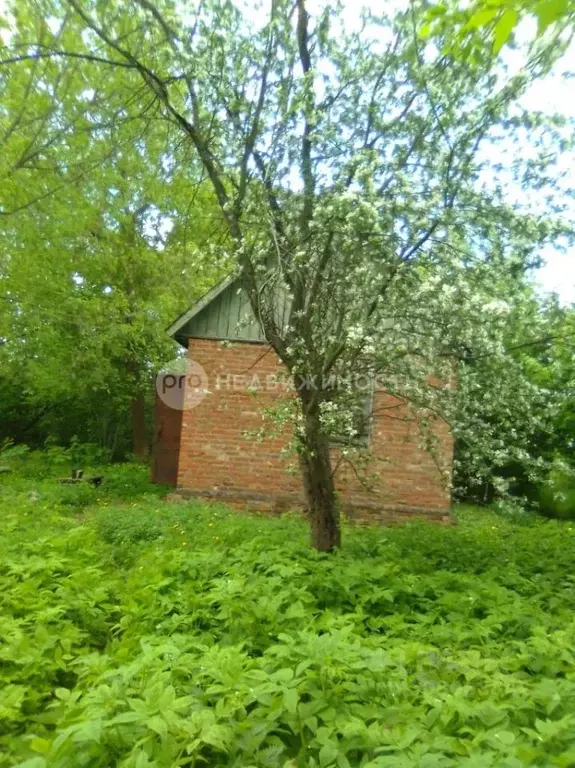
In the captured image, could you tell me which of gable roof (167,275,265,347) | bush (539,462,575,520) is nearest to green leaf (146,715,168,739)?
gable roof (167,275,265,347)

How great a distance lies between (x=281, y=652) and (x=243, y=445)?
7.99m

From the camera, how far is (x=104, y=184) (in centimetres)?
1035

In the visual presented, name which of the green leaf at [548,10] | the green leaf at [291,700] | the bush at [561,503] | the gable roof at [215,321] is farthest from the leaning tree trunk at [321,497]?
the bush at [561,503]

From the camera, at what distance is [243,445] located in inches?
442

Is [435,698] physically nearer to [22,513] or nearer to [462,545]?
[462,545]

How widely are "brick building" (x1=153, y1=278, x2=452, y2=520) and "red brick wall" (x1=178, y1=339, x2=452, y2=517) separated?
2 cm

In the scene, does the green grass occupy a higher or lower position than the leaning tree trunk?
lower

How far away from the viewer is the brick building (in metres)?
10.7

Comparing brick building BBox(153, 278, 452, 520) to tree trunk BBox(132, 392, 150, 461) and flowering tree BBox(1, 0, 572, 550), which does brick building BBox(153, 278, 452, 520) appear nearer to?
flowering tree BBox(1, 0, 572, 550)

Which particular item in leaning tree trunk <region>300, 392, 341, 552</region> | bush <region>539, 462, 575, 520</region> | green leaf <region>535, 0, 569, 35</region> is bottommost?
bush <region>539, 462, 575, 520</region>

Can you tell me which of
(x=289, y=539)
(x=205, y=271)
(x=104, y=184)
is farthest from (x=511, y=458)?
(x=104, y=184)

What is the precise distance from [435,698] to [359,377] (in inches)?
133

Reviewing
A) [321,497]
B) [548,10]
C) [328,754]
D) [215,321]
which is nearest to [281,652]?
[328,754]

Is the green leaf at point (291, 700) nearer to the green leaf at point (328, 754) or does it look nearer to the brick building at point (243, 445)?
the green leaf at point (328, 754)
